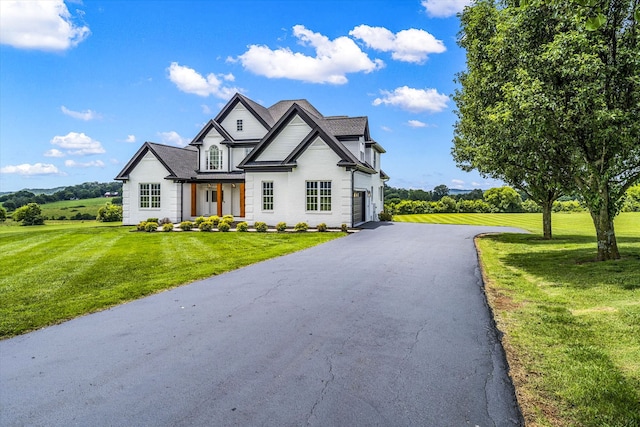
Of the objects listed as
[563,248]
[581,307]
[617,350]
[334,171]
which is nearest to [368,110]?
[334,171]

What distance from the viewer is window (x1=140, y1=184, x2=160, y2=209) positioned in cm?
2983

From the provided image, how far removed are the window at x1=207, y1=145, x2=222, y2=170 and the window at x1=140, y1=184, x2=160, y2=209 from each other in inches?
173

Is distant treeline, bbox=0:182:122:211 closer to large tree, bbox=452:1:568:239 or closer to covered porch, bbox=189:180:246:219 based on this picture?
covered porch, bbox=189:180:246:219

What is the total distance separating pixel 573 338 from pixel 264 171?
22.4 meters

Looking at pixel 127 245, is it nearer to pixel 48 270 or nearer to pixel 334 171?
pixel 48 270

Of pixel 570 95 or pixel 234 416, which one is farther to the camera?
pixel 570 95

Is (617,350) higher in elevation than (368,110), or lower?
lower

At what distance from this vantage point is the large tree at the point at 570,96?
9.89 m

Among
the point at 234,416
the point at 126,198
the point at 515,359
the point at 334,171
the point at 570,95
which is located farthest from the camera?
the point at 126,198

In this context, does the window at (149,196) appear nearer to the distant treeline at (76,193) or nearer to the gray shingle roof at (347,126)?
the gray shingle roof at (347,126)

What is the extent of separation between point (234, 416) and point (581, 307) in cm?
669

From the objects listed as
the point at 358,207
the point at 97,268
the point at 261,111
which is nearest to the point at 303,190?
the point at 358,207

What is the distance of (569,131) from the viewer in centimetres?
1116

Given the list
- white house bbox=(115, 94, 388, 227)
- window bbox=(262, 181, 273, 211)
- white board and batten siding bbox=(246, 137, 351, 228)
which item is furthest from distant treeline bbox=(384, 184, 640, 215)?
window bbox=(262, 181, 273, 211)
